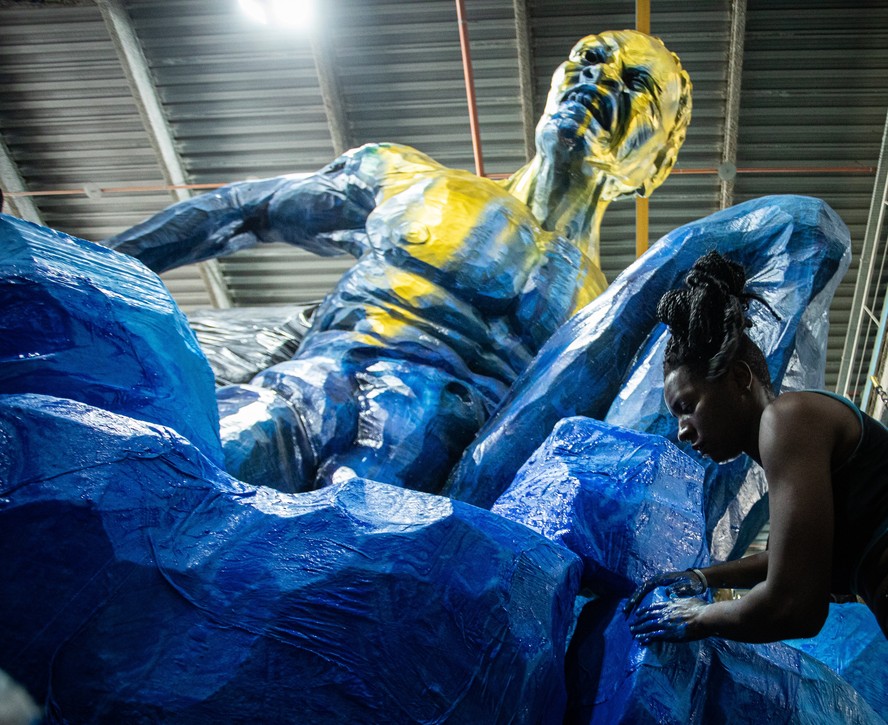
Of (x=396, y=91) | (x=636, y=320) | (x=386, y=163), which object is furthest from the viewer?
(x=396, y=91)

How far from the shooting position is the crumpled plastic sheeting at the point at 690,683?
126cm

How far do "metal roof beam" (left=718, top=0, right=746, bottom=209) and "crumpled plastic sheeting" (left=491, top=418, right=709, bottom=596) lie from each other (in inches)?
205

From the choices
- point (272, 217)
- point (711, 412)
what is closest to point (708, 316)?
point (711, 412)

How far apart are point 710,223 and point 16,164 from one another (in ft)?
20.7

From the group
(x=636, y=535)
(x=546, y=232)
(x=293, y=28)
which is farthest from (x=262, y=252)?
(x=636, y=535)

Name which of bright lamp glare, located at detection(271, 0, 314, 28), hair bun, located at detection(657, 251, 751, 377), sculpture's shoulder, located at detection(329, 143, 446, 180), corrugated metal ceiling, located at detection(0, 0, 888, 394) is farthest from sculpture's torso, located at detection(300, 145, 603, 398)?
corrugated metal ceiling, located at detection(0, 0, 888, 394)

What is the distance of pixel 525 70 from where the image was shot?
256 inches

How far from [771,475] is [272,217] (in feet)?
7.96

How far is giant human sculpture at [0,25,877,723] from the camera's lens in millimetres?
1010

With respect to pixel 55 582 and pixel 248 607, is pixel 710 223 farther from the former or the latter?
pixel 55 582

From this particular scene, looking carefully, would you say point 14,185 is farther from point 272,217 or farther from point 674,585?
point 674,585

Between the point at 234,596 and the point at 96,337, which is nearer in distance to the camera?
the point at 234,596

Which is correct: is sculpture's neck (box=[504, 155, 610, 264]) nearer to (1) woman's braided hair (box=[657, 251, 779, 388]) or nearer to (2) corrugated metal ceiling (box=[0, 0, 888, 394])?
(1) woman's braided hair (box=[657, 251, 779, 388])

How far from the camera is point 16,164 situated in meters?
6.98
